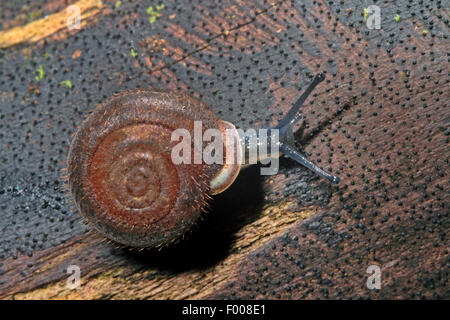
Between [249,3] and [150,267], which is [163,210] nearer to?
[150,267]

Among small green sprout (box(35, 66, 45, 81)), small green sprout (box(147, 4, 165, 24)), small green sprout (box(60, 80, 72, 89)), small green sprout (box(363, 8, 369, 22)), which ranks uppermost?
small green sprout (box(147, 4, 165, 24))

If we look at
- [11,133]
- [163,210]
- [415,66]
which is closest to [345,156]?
[415,66]

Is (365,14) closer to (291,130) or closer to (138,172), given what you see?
(291,130)

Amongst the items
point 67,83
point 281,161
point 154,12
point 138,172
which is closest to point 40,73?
point 67,83

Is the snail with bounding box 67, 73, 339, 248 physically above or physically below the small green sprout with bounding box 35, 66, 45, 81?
below

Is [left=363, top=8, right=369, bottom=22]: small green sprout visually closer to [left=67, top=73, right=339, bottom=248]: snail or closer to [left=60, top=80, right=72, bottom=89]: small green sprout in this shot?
[left=67, top=73, right=339, bottom=248]: snail

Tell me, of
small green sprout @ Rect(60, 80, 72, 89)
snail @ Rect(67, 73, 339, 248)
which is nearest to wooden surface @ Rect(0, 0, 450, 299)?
small green sprout @ Rect(60, 80, 72, 89)

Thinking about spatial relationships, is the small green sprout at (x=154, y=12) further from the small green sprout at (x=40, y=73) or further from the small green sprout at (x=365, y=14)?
the small green sprout at (x=365, y=14)
